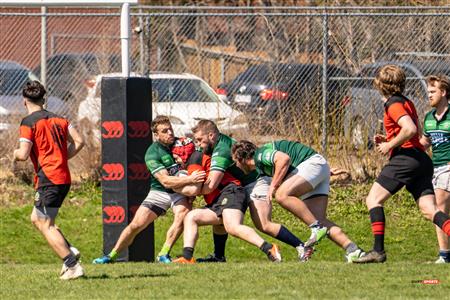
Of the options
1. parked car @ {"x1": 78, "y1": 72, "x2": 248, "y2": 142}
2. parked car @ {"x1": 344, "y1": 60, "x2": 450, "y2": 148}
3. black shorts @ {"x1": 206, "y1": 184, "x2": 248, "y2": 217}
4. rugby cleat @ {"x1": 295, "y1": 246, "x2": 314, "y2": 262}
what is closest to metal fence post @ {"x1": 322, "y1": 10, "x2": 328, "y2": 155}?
parked car @ {"x1": 344, "y1": 60, "x2": 450, "y2": 148}

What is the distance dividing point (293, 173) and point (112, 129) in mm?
2202

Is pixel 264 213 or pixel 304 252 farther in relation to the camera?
pixel 264 213

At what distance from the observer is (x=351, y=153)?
16062 mm

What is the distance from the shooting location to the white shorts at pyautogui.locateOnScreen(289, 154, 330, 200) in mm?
11039

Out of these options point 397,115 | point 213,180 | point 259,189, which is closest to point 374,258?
point 397,115

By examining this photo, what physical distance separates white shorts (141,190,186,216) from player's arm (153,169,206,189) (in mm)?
327

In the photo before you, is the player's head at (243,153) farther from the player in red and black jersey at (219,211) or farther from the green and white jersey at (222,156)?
the player in red and black jersey at (219,211)

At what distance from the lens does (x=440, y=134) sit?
11.2 m

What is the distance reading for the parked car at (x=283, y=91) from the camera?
1622 cm

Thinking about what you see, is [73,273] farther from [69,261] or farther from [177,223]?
[177,223]

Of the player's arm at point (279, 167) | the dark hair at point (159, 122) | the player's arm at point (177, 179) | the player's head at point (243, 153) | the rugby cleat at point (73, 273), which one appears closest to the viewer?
the rugby cleat at point (73, 273)

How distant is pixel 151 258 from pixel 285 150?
2.15 meters

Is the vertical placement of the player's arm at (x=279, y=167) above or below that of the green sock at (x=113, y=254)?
above

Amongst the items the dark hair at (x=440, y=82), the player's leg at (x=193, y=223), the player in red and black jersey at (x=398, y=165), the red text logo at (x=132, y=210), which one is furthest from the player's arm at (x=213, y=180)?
the dark hair at (x=440, y=82)
